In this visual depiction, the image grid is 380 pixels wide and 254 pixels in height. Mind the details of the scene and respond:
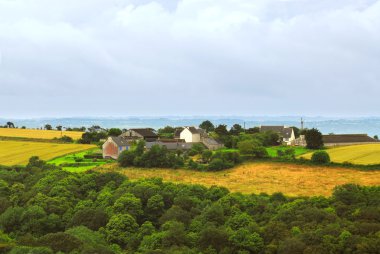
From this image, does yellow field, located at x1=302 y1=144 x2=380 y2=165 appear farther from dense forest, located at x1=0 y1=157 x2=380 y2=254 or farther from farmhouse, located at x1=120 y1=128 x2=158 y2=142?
farmhouse, located at x1=120 y1=128 x2=158 y2=142

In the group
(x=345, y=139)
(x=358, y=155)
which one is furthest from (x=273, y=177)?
(x=345, y=139)

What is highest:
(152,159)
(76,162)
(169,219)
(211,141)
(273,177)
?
(211,141)

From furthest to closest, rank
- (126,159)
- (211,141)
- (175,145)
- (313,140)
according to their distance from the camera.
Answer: (211,141)
(175,145)
(313,140)
(126,159)

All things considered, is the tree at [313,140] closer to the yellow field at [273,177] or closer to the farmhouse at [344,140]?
the farmhouse at [344,140]

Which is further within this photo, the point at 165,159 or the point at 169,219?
the point at 165,159

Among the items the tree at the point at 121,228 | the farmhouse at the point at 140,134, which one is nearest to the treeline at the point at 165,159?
the farmhouse at the point at 140,134

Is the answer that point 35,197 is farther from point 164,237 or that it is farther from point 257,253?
point 257,253

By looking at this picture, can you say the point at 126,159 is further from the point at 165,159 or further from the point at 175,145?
the point at 175,145
